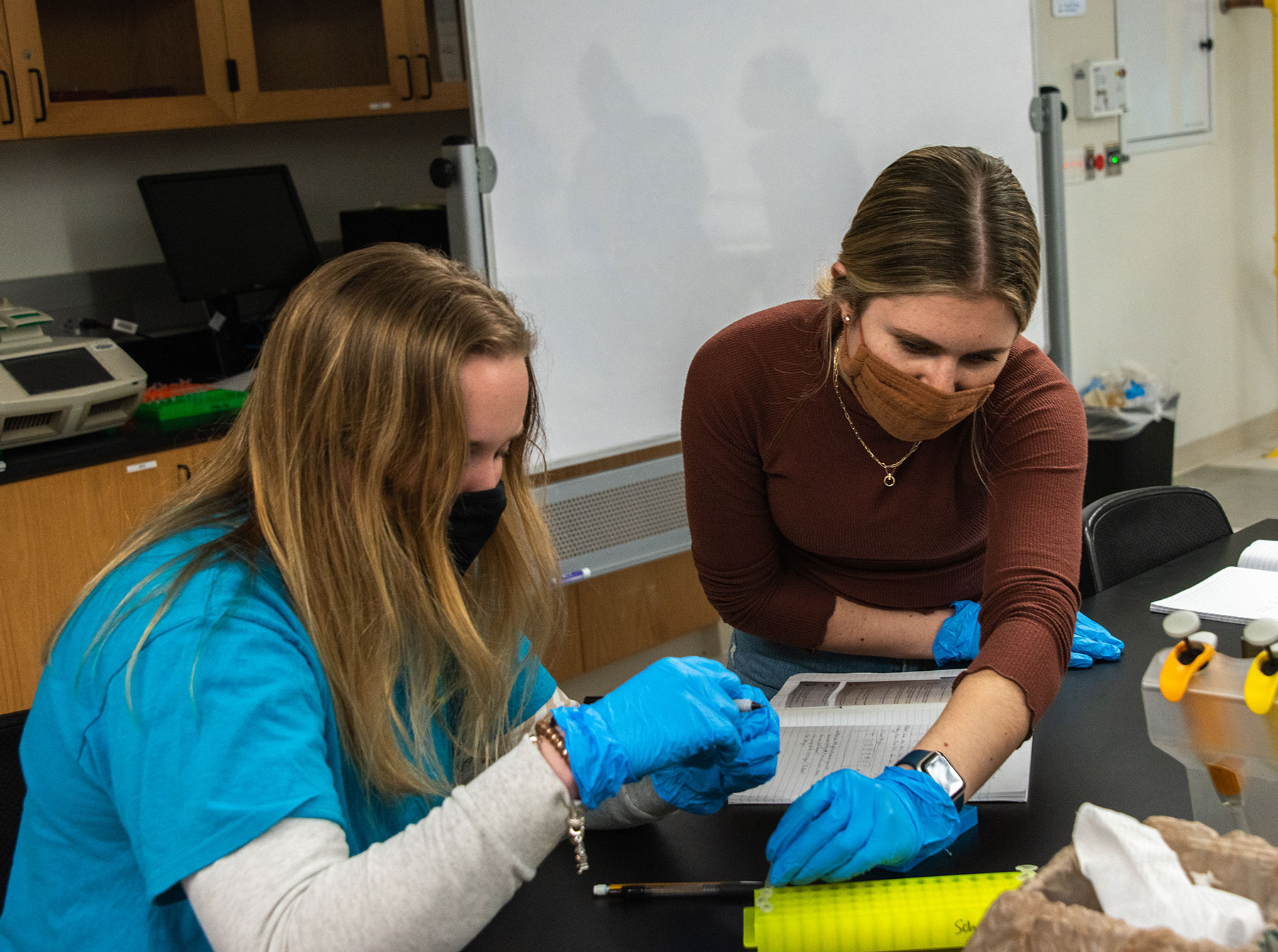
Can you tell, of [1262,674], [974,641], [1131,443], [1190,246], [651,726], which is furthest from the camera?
[1190,246]

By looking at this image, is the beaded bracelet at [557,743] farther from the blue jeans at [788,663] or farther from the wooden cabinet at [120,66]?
the wooden cabinet at [120,66]

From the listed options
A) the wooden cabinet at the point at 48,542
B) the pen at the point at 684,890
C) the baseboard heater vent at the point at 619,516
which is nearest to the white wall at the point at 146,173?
the wooden cabinet at the point at 48,542

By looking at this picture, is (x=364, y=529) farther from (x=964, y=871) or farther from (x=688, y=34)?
(x=688, y=34)

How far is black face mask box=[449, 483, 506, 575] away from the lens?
37.1 inches

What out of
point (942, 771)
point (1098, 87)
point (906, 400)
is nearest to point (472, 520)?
point (942, 771)

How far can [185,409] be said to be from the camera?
2.51 meters

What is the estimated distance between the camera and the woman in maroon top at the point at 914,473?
3.92 feet

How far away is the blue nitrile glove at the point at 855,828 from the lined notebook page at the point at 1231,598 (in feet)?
2.15

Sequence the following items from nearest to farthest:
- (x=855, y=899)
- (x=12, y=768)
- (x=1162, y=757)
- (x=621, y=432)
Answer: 1. (x=855, y=899)
2. (x=1162, y=757)
3. (x=12, y=768)
4. (x=621, y=432)

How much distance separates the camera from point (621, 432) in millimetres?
2434

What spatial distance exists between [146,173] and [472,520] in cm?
254

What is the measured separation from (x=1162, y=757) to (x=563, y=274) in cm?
150

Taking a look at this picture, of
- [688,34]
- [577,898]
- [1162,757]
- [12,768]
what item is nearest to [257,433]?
[577,898]

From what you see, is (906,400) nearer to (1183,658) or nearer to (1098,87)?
(1183,658)
